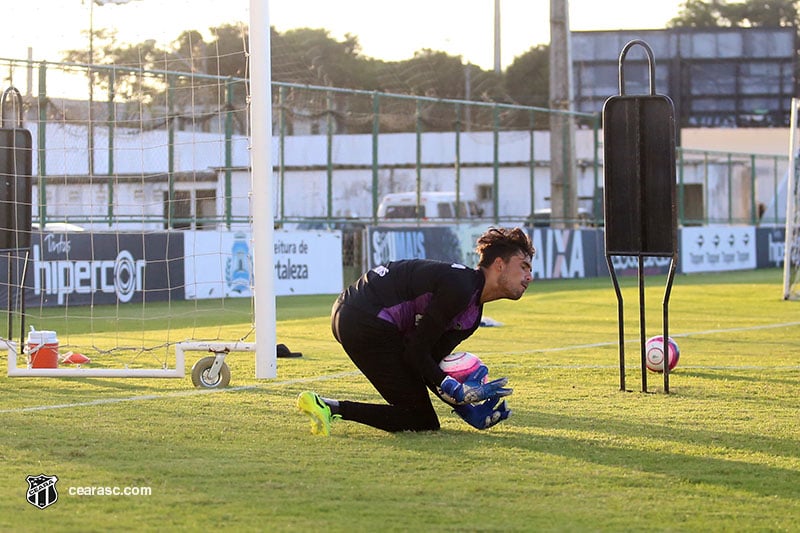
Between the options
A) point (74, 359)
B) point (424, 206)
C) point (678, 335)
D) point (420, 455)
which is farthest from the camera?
point (424, 206)

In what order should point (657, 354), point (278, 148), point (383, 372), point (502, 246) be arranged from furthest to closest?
point (278, 148) → point (657, 354) → point (383, 372) → point (502, 246)

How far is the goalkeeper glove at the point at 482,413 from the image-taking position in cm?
695

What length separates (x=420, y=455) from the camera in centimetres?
633

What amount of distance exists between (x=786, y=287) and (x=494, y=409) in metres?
14.4

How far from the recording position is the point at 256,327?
9523 millimetres

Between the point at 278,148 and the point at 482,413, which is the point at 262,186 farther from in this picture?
the point at 278,148

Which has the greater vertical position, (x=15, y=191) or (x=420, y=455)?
(x=15, y=191)

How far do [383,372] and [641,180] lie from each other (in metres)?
2.86

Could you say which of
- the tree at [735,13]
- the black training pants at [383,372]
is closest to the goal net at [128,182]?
the black training pants at [383,372]

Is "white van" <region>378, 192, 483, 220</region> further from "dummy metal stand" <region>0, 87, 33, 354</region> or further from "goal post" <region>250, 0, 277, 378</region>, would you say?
"goal post" <region>250, 0, 277, 378</region>

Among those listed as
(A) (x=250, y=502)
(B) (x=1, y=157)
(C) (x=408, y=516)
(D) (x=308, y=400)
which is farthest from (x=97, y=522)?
(B) (x=1, y=157)

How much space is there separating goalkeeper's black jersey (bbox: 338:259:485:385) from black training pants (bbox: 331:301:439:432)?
64 millimetres

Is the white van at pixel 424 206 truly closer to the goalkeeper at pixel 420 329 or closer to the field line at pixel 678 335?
the field line at pixel 678 335

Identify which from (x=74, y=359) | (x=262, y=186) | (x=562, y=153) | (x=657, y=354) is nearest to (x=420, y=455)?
(x=262, y=186)
